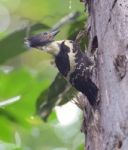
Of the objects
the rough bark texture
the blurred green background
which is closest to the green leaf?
the blurred green background

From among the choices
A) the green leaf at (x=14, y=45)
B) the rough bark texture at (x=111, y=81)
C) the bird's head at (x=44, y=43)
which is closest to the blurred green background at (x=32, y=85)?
the green leaf at (x=14, y=45)

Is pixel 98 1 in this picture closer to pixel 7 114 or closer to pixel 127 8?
pixel 127 8

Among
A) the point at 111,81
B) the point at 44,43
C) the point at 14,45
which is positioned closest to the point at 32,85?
the point at 14,45

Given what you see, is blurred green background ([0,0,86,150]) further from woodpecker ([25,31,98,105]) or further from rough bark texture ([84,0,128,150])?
rough bark texture ([84,0,128,150])

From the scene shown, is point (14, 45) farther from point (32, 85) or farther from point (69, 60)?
point (69, 60)

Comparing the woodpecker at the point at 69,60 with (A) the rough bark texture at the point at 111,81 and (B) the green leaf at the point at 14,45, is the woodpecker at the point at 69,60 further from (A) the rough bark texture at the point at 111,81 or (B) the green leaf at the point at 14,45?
(B) the green leaf at the point at 14,45

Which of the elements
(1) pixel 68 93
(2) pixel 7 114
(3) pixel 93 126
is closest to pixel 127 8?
(3) pixel 93 126
